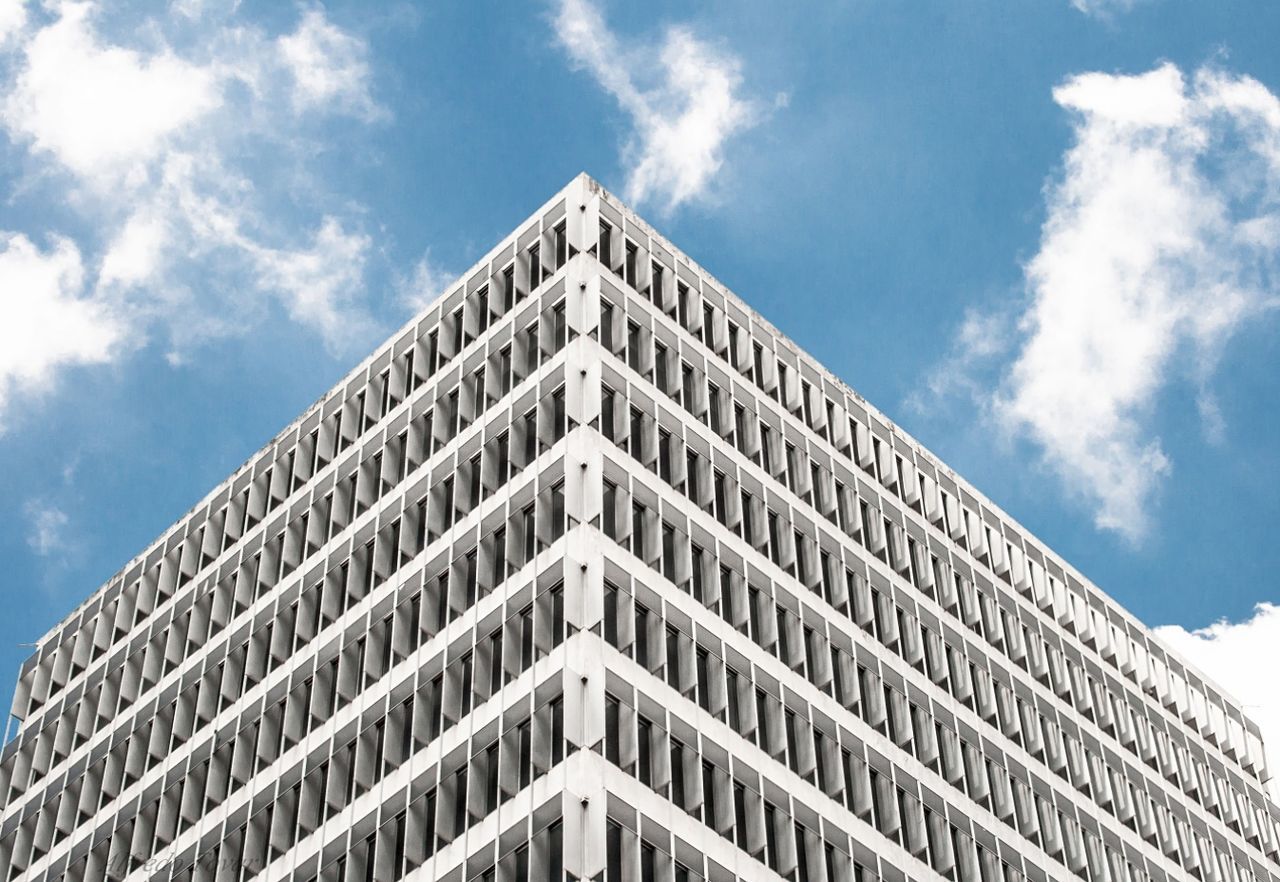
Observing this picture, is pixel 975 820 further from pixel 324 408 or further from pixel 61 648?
pixel 61 648

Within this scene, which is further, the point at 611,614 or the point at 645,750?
the point at 611,614

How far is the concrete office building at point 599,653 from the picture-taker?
57.8 m

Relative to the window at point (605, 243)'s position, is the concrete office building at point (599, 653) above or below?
below

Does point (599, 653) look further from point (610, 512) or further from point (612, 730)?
point (610, 512)

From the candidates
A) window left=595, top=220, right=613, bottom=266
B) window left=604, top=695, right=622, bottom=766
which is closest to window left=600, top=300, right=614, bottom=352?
window left=595, top=220, right=613, bottom=266

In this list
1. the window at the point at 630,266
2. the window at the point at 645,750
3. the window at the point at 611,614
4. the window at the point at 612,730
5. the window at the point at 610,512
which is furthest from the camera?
the window at the point at 630,266

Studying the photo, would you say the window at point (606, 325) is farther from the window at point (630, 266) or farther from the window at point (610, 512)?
the window at point (610, 512)

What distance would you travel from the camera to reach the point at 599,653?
56781mm

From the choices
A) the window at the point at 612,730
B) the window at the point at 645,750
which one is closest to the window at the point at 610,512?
the window at the point at 612,730

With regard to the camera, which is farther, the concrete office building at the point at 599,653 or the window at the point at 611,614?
the window at the point at 611,614

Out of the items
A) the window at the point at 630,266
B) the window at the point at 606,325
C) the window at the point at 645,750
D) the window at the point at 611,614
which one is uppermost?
the window at the point at 630,266

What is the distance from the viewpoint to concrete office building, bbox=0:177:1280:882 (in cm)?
5784

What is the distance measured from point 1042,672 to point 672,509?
2290 cm

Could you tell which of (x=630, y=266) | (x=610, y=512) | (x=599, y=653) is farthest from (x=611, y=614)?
(x=630, y=266)
